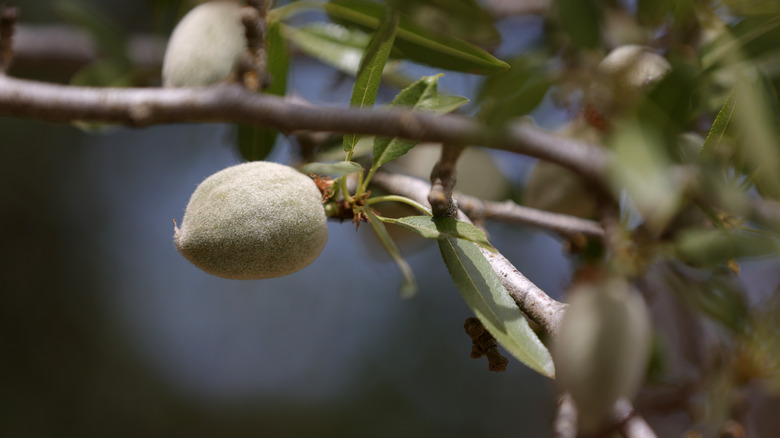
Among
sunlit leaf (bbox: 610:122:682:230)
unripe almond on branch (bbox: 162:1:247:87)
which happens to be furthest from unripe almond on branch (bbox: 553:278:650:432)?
unripe almond on branch (bbox: 162:1:247:87)

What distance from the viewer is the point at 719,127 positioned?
0.47 m

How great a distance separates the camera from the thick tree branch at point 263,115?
341 millimetres

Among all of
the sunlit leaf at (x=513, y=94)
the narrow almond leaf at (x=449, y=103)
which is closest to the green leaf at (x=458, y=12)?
the sunlit leaf at (x=513, y=94)

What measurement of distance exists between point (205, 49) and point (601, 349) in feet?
1.77

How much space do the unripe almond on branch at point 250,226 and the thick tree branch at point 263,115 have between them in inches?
2.3

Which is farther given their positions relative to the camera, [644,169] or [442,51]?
[442,51]

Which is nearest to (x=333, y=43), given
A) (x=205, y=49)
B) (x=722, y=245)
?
(x=205, y=49)

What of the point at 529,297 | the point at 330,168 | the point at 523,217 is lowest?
the point at 523,217

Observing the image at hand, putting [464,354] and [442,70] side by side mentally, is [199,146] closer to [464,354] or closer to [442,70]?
[464,354]

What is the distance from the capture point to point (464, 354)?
2.16 meters

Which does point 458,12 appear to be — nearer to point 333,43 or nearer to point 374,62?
point 374,62

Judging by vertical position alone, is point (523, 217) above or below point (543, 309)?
below

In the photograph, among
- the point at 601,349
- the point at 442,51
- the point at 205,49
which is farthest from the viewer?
the point at 205,49

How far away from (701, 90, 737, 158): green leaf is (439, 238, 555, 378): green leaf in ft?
0.64
